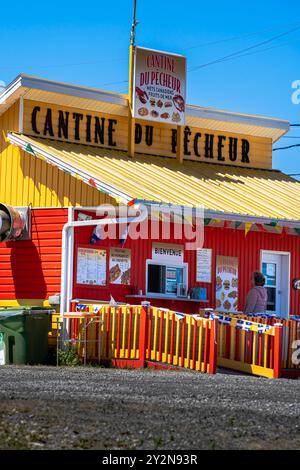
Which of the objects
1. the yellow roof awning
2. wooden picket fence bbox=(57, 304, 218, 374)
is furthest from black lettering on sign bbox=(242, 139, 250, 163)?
wooden picket fence bbox=(57, 304, 218, 374)

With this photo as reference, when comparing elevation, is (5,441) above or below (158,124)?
below

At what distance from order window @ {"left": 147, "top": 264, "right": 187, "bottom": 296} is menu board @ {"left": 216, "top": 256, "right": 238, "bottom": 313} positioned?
1006mm

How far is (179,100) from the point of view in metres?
25.0

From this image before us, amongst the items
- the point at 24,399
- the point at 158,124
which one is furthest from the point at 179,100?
the point at 24,399

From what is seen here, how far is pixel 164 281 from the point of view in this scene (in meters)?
22.3

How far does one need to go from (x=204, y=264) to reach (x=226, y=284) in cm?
71

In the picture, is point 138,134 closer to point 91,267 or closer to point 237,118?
point 237,118

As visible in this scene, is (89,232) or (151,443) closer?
(151,443)

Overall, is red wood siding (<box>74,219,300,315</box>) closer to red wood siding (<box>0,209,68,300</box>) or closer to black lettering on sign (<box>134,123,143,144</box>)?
red wood siding (<box>0,209,68,300</box>)

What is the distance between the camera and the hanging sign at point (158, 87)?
79.5ft

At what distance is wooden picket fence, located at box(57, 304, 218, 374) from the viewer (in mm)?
18281
